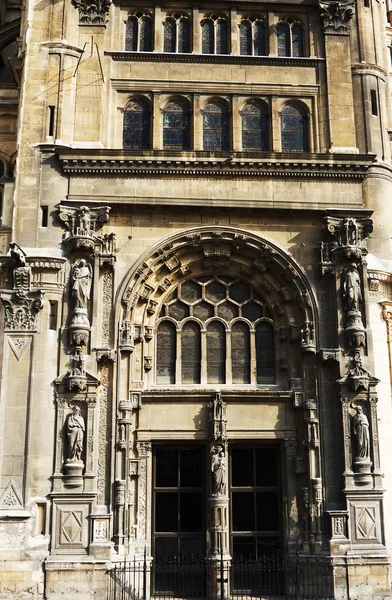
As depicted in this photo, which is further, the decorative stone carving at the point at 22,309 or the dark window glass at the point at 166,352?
the dark window glass at the point at 166,352

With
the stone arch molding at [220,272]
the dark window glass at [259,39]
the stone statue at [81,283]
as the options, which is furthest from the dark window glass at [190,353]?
the dark window glass at [259,39]

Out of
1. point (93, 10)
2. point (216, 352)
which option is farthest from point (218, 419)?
point (93, 10)

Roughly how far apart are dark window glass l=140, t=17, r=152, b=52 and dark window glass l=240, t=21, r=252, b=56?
10.5 feet

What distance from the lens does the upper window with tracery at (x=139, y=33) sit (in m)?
28.1

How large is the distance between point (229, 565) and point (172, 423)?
445cm

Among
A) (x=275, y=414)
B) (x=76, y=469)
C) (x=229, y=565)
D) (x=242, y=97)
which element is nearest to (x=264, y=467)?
(x=275, y=414)

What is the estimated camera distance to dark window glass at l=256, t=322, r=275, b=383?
25953mm

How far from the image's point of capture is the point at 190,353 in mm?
26031

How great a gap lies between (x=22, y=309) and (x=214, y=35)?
38.8 feet

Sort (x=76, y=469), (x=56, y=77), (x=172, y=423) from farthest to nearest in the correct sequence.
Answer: (x=56, y=77)
(x=172, y=423)
(x=76, y=469)

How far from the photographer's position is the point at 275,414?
82.6 feet

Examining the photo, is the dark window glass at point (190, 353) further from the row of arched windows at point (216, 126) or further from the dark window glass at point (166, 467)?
the row of arched windows at point (216, 126)

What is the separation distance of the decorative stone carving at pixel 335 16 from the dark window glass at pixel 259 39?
2.11 meters

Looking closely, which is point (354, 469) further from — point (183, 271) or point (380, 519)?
point (183, 271)
